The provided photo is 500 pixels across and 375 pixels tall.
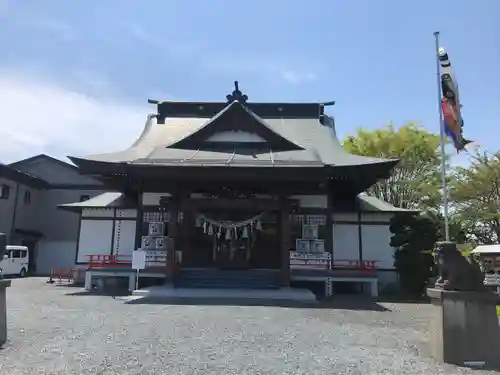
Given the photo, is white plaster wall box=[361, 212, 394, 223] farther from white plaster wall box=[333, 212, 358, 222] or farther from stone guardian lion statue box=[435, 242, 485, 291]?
stone guardian lion statue box=[435, 242, 485, 291]

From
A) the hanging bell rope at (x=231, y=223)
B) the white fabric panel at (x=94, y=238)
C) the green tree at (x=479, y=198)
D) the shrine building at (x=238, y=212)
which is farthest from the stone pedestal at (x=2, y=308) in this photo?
the green tree at (x=479, y=198)

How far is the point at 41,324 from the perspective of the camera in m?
8.43

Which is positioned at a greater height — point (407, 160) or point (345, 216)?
point (407, 160)

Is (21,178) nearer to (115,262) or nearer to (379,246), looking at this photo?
(115,262)

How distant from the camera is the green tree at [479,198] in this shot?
23.7m

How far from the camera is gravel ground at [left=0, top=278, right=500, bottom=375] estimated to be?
5.59 metres

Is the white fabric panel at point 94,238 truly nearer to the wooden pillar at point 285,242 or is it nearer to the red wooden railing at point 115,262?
the red wooden railing at point 115,262

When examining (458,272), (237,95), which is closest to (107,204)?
(237,95)

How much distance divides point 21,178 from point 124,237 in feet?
50.9

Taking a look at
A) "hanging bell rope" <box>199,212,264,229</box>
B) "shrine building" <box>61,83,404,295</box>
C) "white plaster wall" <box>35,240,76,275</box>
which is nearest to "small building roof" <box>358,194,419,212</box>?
"shrine building" <box>61,83,404,295</box>

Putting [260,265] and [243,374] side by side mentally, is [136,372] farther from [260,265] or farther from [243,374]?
[260,265]

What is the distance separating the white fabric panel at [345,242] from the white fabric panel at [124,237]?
854cm

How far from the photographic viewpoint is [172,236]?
15.3 metres

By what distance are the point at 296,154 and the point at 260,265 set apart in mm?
4681
